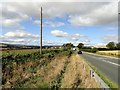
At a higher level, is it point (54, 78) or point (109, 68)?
point (54, 78)

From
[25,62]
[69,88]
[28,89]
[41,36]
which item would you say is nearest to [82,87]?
[69,88]

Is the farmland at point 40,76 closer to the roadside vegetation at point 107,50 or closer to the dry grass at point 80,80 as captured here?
the dry grass at point 80,80

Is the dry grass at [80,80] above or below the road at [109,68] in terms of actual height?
above

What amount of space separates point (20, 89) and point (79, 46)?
163628mm

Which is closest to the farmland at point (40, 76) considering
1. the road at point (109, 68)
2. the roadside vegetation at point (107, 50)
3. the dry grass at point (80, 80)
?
the dry grass at point (80, 80)

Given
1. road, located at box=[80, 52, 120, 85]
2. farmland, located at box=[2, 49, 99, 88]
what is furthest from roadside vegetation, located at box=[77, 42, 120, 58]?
farmland, located at box=[2, 49, 99, 88]

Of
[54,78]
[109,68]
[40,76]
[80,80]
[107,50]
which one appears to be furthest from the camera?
[107,50]

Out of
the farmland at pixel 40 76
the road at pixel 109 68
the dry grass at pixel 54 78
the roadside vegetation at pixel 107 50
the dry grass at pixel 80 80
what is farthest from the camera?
the roadside vegetation at pixel 107 50

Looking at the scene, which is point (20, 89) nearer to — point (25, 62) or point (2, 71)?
point (2, 71)

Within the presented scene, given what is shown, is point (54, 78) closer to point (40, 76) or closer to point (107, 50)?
point (40, 76)

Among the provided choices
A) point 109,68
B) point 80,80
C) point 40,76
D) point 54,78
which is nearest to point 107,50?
point 109,68

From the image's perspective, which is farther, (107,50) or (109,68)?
(107,50)

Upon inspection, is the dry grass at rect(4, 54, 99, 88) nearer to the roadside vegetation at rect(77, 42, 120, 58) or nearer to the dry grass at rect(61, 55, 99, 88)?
the dry grass at rect(61, 55, 99, 88)

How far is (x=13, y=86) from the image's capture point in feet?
46.9
